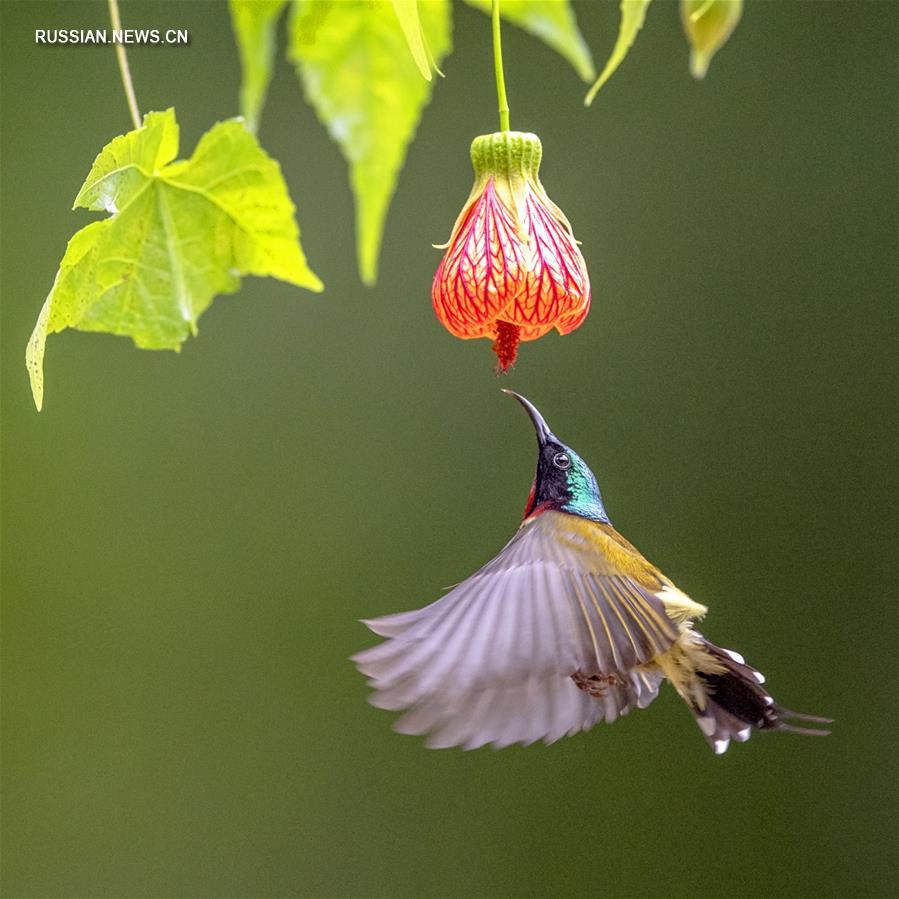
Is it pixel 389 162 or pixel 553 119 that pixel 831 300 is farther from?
pixel 389 162

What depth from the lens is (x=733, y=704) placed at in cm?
125

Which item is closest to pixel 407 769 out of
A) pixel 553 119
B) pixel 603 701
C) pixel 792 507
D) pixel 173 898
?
pixel 173 898

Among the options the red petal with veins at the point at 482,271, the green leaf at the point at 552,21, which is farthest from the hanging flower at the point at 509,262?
the green leaf at the point at 552,21

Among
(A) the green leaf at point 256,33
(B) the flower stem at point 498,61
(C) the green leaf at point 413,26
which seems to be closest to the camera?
(C) the green leaf at point 413,26

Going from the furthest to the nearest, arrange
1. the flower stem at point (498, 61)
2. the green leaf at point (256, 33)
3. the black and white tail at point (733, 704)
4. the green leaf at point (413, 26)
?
the black and white tail at point (733, 704)
the green leaf at point (256, 33)
the flower stem at point (498, 61)
the green leaf at point (413, 26)

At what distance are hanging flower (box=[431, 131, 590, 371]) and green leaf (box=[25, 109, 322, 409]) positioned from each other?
106 mm

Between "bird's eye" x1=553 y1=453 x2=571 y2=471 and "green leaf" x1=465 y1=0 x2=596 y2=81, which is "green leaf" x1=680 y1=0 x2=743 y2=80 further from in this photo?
"bird's eye" x1=553 y1=453 x2=571 y2=471

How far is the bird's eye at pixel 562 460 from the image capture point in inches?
49.9

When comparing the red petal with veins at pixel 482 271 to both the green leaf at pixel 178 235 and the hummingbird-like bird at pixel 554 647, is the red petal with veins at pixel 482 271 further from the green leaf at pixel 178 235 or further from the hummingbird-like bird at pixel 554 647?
the hummingbird-like bird at pixel 554 647

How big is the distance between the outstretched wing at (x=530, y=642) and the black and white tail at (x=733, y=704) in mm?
67

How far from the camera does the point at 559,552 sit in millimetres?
1125

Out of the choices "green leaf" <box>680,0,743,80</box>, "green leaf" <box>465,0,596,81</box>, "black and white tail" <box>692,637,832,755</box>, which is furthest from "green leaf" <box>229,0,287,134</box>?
"black and white tail" <box>692,637,832,755</box>

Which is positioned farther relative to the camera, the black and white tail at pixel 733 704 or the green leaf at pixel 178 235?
the black and white tail at pixel 733 704

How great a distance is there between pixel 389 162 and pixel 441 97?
6.99ft
